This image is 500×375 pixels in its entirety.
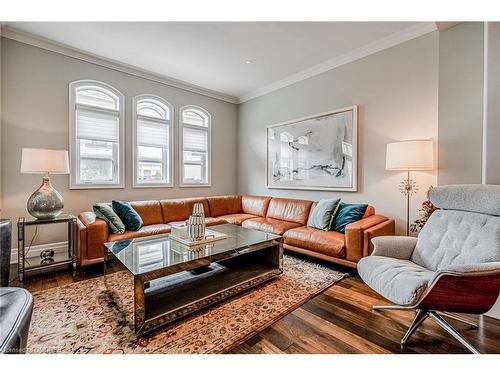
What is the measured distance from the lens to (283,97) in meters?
4.34

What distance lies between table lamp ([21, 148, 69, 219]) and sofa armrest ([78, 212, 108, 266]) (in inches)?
14.3

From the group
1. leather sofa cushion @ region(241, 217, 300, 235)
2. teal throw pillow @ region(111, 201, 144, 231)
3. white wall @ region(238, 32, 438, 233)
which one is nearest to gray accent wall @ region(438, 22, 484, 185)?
white wall @ region(238, 32, 438, 233)

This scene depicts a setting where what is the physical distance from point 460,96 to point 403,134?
2.05ft

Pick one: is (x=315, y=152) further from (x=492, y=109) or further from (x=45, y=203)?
(x=45, y=203)

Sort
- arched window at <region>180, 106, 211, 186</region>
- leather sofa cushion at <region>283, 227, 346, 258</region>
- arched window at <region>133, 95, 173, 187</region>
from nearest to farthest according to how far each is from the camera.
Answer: leather sofa cushion at <region>283, 227, 346, 258</region> → arched window at <region>133, 95, 173, 187</region> → arched window at <region>180, 106, 211, 186</region>

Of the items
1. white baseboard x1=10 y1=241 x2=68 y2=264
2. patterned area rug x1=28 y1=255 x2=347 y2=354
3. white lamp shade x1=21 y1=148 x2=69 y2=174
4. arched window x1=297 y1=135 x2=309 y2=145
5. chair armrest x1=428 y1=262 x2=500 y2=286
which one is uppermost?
arched window x1=297 y1=135 x2=309 y2=145

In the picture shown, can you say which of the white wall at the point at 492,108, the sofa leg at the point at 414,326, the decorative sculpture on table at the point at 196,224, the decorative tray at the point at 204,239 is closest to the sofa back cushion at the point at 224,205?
the decorative tray at the point at 204,239

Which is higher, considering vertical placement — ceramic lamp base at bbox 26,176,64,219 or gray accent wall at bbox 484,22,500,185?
gray accent wall at bbox 484,22,500,185

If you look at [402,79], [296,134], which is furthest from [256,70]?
[402,79]

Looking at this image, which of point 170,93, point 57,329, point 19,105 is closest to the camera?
point 57,329

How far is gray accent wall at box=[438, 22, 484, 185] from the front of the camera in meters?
2.40

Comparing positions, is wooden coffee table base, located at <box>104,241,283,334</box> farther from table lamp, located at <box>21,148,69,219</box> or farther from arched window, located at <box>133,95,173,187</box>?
arched window, located at <box>133,95,173,187</box>

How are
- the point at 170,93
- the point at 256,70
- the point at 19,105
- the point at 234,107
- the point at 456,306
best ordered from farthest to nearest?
the point at 234,107 < the point at 170,93 < the point at 256,70 < the point at 19,105 < the point at 456,306
